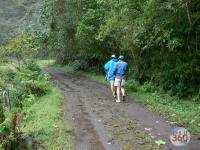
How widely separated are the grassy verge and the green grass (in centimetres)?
368

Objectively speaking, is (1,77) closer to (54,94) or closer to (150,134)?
(54,94)

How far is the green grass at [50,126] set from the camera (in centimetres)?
Answer: 1221

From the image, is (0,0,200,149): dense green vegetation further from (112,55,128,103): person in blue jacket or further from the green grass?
(112,55,128,103): person in blue jacket

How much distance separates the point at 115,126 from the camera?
1400 centimetres

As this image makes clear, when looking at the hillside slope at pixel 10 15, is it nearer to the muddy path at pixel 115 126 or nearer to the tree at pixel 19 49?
the tree at pixel 19 49

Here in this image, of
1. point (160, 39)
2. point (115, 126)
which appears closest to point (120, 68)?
point (160, 39)

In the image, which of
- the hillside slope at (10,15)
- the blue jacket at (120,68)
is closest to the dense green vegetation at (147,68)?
the blue jacket at (120,68)

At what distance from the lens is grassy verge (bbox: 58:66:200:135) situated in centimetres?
1431

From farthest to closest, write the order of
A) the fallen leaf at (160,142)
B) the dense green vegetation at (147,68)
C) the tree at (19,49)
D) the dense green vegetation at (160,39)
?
the tree at (19,49)
the dense green vegetation at (160,39)
the dense green vegetation at (147,68)
the fallen leaf at (160,142)

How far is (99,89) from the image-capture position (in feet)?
83.6

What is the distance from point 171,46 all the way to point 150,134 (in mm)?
7304

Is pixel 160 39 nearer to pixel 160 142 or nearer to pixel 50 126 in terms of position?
pixel 50 126

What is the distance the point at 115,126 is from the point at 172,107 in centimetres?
427

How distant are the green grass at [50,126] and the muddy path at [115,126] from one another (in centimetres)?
31
